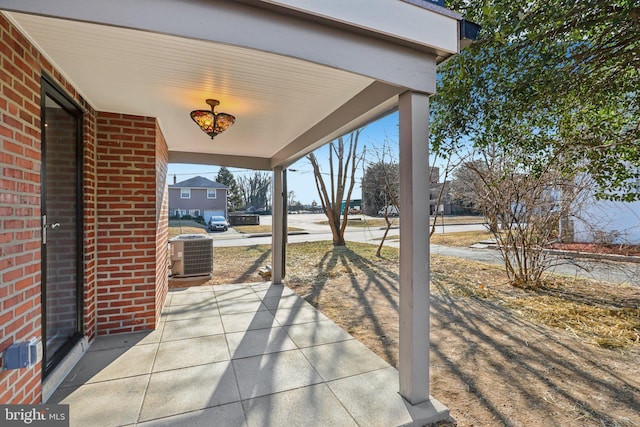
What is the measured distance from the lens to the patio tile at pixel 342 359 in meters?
2.59

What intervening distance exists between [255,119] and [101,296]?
257 cm

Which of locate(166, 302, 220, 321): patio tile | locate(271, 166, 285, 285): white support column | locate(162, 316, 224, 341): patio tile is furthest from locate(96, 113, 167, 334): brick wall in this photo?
locate(271, 166, 285, 285): white support column

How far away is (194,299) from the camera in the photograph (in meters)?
4.56

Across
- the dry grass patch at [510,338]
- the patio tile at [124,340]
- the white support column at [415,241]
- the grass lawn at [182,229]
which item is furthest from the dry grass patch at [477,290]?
the grass lawn at [182,229]

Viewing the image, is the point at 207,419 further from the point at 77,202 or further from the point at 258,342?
the point at 77,202

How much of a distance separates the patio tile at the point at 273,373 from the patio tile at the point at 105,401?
0.73 m

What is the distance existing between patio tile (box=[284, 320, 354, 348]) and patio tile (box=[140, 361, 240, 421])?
32.5 inches

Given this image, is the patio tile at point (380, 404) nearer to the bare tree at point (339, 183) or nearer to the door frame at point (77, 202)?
the door frame at point (77, 202)

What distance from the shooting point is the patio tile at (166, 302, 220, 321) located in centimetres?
385

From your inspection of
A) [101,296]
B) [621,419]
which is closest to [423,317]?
[621,419]

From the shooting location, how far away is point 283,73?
2.23m

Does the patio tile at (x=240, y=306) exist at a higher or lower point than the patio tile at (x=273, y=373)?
higher

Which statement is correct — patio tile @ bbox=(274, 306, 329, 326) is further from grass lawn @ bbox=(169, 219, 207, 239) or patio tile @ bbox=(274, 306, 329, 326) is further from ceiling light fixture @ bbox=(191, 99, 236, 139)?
grass lawn @ bbox=(169, 219, 207, 239)


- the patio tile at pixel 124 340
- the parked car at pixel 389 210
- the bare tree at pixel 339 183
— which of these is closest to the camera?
the patio tile at pixel 124 340
